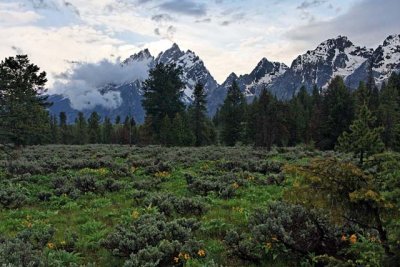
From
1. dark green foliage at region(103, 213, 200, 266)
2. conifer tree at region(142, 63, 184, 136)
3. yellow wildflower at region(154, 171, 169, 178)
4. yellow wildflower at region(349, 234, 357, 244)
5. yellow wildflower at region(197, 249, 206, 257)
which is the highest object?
conifer tree at region(142, 63, 184, 136)

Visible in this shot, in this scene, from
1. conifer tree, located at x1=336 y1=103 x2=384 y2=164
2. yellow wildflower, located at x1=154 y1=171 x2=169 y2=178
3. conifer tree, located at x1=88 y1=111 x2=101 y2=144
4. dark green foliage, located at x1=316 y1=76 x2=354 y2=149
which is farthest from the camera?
conifer tree, located at x1=88 y1=111 x2=101 y2=144

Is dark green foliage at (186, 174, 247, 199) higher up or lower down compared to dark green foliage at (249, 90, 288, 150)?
lower down

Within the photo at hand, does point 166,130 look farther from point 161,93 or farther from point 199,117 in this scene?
point 199,117

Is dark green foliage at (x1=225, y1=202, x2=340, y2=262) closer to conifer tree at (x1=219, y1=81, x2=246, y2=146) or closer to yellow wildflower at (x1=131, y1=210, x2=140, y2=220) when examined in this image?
yellow wildflower at (x1=131, y1=210, x2=140, y2=220)

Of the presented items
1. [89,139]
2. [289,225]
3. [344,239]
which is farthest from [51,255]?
[89,139]

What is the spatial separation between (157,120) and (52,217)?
2199 inches

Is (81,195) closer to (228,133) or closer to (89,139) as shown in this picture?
(228,133)

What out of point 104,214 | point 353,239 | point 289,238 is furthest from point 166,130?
point 353,239

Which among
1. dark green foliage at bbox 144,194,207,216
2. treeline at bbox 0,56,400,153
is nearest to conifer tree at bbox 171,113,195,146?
treeline at bbox 0,56,400,153

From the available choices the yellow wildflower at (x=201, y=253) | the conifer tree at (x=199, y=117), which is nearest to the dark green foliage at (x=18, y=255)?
the yellow wildflower at (x=201, y=253)

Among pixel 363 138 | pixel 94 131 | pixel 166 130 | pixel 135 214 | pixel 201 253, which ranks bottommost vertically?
pixel 201 253

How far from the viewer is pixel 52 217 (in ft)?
41.5

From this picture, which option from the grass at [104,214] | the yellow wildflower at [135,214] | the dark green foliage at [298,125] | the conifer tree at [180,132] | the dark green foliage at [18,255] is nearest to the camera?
the dark green foliage at [18,255]

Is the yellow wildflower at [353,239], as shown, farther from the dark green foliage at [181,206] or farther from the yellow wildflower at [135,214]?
the yellow wildflower at [135,214]
